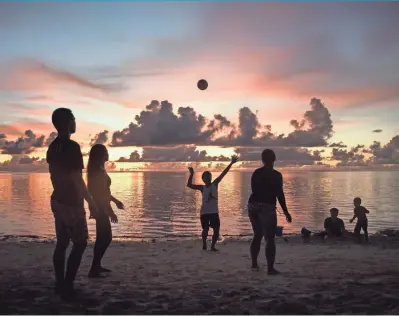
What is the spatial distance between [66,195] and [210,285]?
2944mm

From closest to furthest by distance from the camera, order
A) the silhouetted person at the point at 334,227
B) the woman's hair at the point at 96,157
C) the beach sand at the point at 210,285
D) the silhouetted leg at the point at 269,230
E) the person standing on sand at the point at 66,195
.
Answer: the beach sand at the point at 210,285 < the person standing on sand at the point at 66,195 < the woman's hair at the point at 96,157 < the silhouetted leg at the point at 269,230 < the silhouetted person at the point at 334,227

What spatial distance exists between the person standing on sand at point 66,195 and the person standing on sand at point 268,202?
3447mm

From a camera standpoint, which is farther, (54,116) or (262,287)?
(262,287)

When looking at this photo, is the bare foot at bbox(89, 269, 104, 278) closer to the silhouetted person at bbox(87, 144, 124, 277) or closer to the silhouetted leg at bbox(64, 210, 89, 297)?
the silhouetted person at bbox(87, 144, 124, 277)

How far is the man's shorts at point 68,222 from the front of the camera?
6137 mm

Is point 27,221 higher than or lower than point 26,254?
lower

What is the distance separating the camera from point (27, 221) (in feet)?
126

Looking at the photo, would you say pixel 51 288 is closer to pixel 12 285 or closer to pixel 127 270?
pixel 12 285

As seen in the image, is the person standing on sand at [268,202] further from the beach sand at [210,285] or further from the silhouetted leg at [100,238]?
the silhouetted leg at [100,238]

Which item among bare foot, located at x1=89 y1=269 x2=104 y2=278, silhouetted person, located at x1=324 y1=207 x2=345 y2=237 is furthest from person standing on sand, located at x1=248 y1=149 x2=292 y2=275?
silhouetted person, located at x1=324 y1=207 x2=345 y2=237

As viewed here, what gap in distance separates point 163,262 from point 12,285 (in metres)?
3.69

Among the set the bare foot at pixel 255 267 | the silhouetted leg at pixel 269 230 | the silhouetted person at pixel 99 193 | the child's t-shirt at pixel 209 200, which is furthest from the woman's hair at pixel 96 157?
the child's t-shirt at pixel 209 200

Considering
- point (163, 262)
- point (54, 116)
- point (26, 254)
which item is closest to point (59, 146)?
point (54, 116)

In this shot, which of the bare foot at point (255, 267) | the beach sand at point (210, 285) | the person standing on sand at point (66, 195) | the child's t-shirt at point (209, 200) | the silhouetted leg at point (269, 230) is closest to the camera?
the beach sand at point (210, 285)
